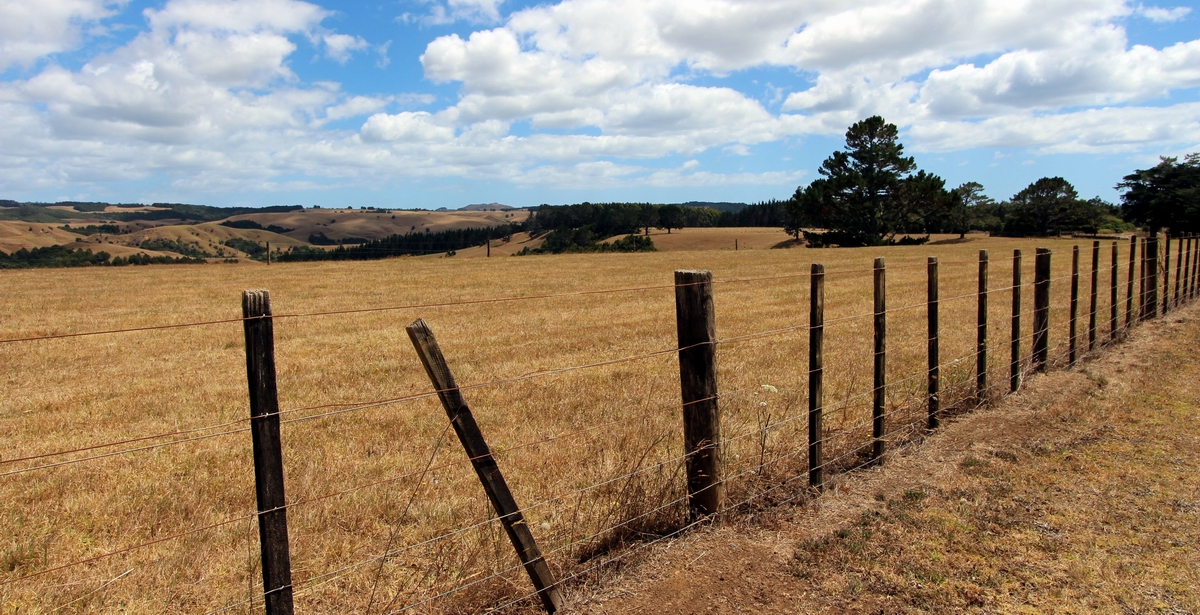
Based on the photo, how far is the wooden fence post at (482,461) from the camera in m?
3.24

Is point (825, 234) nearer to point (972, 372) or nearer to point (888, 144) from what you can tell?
point (888, 144)

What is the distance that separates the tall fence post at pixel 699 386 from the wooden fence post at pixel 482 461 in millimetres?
1311

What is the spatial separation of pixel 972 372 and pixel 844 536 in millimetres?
5127

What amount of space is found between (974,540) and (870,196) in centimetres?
6809

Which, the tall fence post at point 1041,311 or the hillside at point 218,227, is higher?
the hillside at point 218,227

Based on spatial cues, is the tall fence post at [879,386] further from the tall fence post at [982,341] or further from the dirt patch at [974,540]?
the tall fence post at [982,341]

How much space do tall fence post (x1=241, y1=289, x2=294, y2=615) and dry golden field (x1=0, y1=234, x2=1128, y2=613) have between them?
244 mm

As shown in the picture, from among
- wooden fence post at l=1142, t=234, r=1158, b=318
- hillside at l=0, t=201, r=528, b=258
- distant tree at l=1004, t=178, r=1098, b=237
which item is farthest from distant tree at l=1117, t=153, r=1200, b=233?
hillside at l=0, t=201, r=528, b=258

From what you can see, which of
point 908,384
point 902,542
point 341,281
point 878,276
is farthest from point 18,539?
point 341,281

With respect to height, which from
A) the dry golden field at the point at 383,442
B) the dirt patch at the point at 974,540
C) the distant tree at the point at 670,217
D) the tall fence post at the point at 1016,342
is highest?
the distant tree at the point at 670,217

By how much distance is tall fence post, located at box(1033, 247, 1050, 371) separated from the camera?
894 centimetres

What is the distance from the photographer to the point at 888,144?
227 ft

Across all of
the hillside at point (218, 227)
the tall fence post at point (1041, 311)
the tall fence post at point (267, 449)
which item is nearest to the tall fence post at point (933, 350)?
the tall fence post at point (1041, 311)

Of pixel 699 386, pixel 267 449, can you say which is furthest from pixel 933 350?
pixel 267 449
